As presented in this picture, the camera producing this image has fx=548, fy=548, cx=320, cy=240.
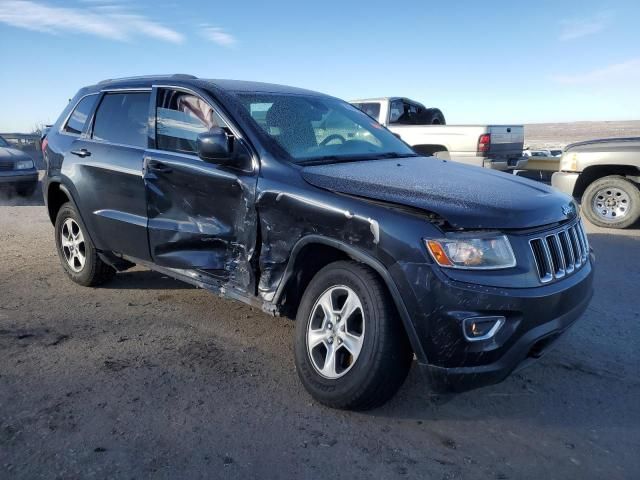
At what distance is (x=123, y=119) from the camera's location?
4598 mm

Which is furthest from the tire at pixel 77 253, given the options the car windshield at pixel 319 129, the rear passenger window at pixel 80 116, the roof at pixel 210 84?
the car windshield at pixel 319 129

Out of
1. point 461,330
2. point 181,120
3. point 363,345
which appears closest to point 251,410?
point 363,345

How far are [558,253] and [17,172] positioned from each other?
11457mm

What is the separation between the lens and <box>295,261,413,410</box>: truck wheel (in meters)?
2.83

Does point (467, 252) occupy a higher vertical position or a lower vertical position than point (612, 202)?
higher

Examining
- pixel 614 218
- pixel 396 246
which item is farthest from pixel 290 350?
pixel 614 218

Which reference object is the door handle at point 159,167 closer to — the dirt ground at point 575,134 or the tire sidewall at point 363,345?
the tire sidewall at point 363,345

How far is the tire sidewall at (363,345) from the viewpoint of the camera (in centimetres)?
285

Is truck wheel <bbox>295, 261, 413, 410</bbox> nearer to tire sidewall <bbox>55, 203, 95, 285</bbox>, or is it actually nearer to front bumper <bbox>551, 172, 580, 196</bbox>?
tire sidewall <bbox>55, 203, 95, 285</bbox>

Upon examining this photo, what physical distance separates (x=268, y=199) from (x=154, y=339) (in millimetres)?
1491

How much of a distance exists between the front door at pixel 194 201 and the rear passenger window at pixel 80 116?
1.15 meters

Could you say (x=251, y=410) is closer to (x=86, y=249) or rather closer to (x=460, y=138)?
(x=86, y=249)

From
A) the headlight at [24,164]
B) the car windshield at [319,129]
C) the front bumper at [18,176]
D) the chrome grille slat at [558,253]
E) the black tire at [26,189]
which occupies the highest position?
the car windshield at [319,129]

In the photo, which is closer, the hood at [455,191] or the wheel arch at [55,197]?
the hood at [455,191]
